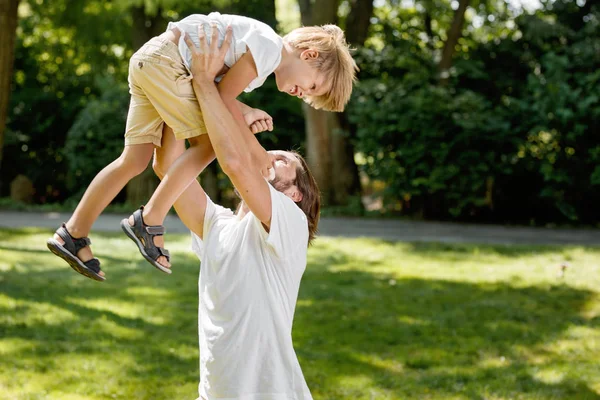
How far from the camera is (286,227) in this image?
104 inches

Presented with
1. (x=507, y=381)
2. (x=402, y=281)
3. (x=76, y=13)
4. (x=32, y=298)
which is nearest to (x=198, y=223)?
(x=507, y=381)

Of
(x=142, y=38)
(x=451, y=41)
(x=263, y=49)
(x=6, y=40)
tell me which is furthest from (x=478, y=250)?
(x=142, y=38)

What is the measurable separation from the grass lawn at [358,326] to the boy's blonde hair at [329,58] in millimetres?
2168

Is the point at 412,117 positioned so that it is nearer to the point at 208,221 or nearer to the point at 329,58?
the point at 329,58

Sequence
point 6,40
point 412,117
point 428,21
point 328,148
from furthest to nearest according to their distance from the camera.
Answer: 1. point 428,21
2. point 328,148
3. point 412,117
4. point 6,40

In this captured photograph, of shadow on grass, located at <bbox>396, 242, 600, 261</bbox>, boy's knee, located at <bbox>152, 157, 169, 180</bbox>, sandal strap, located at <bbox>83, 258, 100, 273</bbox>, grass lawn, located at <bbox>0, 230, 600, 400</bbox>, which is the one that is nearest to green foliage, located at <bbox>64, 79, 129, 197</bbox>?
grass lawn, located at <bbox>0, 230, 600, 400</bbox>

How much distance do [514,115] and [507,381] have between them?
6446 mm

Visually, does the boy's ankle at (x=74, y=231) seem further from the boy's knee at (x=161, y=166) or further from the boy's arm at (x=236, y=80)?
the boy's arm at (x=236, y=80)

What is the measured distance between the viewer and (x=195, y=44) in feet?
9.42

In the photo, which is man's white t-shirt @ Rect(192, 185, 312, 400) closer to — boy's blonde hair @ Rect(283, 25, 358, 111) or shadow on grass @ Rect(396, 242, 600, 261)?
boy's blonde hair @ Rect(283, 25, 358, 111)

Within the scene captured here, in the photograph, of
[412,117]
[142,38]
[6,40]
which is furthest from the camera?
[142,38]

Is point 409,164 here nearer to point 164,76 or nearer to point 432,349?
point 432,349

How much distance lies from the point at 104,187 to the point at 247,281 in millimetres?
704

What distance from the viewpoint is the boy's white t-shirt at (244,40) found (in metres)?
2.80
